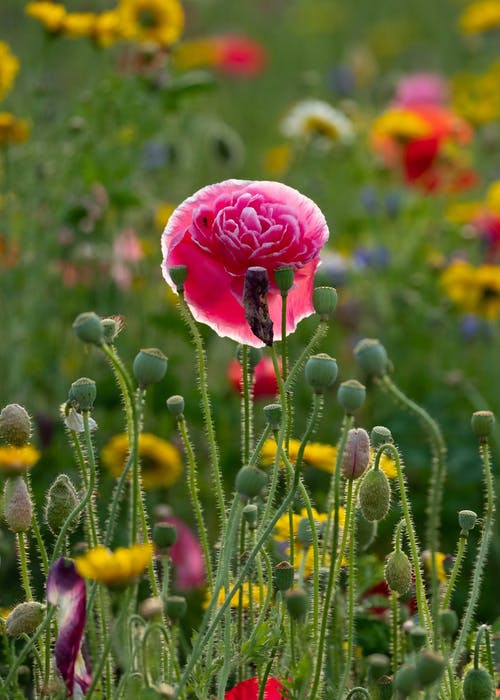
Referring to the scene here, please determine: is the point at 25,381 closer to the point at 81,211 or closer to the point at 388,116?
the point at 81,211

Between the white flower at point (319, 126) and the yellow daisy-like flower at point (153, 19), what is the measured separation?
0.53 meters

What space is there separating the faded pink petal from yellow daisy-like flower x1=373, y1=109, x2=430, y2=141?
1506 mm

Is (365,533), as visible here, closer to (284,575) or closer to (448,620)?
(284,575)

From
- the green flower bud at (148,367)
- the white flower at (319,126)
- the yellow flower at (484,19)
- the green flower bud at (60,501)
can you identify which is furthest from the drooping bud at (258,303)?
the yellow flower at (484,19)

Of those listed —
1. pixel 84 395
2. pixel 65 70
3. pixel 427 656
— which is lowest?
pixel 427 656

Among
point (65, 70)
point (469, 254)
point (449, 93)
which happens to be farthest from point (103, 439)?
point (65, 70)

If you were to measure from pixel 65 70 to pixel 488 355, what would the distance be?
3.80 m

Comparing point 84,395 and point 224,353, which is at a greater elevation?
point 84,395

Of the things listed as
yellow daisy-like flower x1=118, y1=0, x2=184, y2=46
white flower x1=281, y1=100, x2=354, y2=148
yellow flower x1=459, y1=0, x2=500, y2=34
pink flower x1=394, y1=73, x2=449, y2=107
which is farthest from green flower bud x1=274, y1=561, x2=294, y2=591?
pink flower x1=394, y1=73, x2=449, y2=107

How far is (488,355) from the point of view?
323 centimetres

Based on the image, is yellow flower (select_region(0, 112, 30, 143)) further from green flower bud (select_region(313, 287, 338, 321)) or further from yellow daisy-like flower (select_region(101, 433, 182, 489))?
green flower bud (select_region(313, 287, 338, 321))

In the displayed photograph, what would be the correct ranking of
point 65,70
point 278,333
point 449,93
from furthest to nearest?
point 65,70 < point 449,93 < point 278,333

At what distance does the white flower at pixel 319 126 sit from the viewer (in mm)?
3207

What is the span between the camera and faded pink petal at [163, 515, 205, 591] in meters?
2.06
